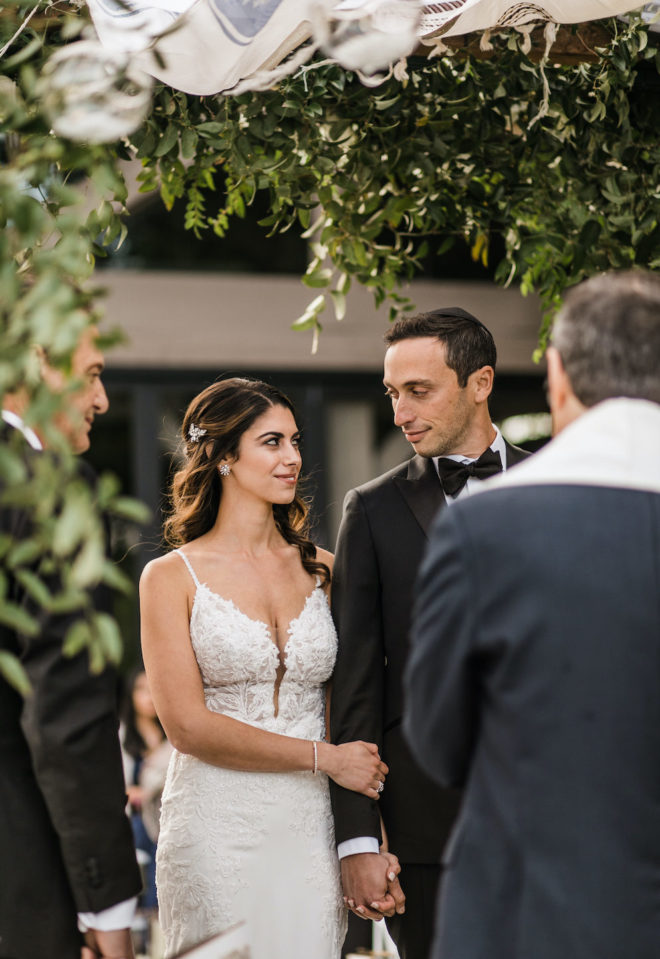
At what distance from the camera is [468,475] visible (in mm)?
2836

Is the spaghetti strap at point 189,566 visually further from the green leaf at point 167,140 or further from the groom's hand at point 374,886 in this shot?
the green leaf at point 167,140

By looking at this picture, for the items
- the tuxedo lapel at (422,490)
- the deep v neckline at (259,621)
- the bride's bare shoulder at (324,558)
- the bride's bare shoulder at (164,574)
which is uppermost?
the tuxedo lapel at (422,490)

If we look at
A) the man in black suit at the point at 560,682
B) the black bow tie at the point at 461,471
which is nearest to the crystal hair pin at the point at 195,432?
the black bow tie at the point at 461,471

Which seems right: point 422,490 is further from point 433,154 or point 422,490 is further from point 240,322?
point 240,322

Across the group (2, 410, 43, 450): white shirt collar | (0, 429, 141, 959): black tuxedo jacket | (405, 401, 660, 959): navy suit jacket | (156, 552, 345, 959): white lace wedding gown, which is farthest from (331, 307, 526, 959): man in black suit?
(405, 401, 660, 959): navy suit jacket

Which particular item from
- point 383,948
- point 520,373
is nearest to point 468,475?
point 383,948

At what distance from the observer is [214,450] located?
3.12 meters

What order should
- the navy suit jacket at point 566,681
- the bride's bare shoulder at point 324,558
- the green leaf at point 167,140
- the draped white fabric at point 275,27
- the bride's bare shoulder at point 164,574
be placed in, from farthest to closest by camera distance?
the bride's bare shoulder at point 324,558, the bride's bare shoulder at point 164,574, the green leaf at point 167,140, the draped white fabric at point 275,27, the navy suit jacket at point 566,681

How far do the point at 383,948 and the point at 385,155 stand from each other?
2.60m

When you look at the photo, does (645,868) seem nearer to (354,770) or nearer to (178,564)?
(354,770)

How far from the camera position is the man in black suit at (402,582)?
8.86 feet

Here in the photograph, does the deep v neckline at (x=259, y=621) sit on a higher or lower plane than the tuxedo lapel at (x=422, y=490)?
lower

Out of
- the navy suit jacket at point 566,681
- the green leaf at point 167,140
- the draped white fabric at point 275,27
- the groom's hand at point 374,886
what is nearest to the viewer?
the navy suit jacket at point 566,681

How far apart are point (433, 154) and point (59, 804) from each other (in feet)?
6.72
